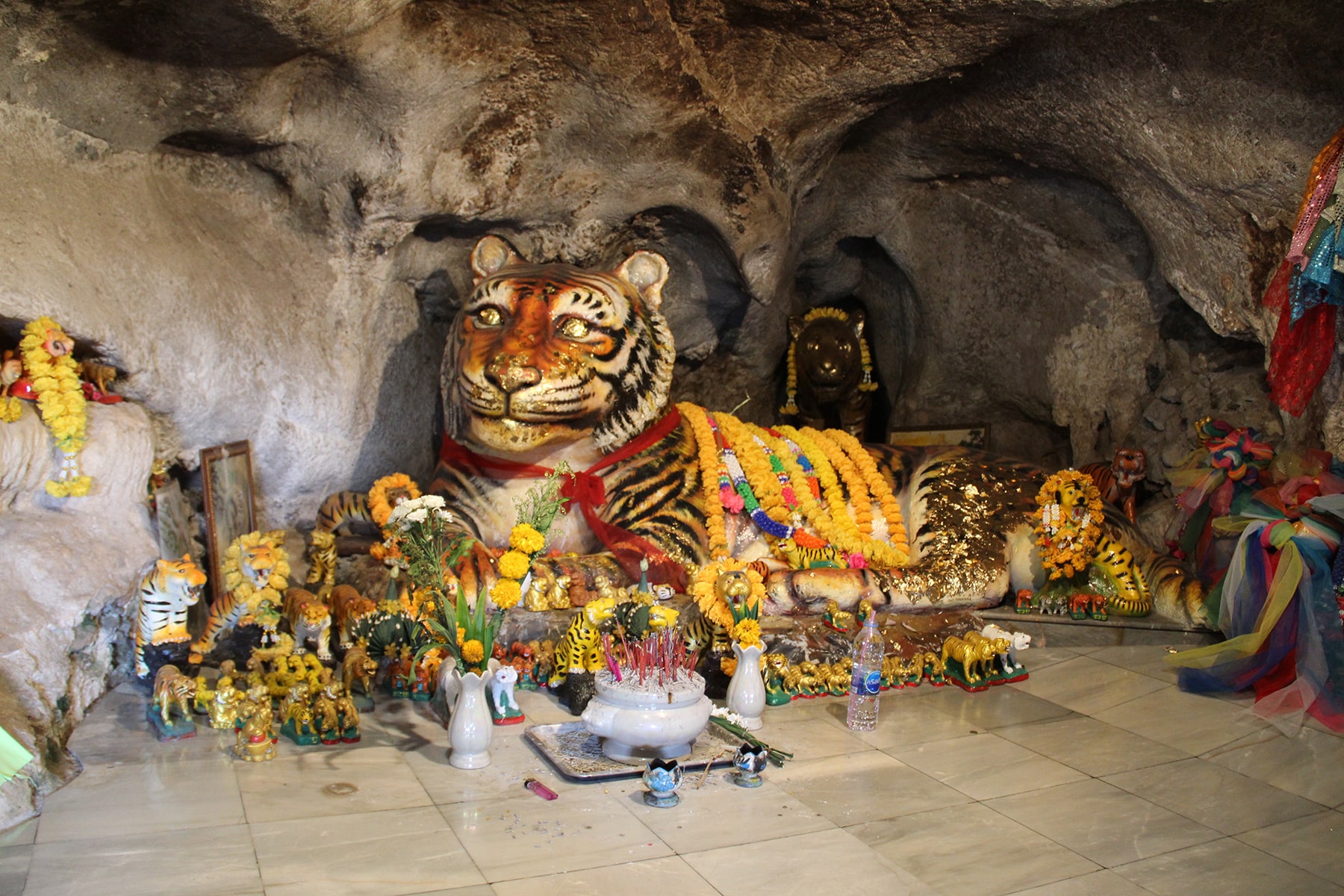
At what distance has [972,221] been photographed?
7.70m

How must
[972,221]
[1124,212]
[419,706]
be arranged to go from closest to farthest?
[419,706] < [1124,212] < [972,221]

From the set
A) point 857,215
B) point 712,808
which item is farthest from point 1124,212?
point 712,808

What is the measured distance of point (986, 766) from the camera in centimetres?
450

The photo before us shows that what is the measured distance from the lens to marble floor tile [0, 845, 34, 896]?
3211 millimetres

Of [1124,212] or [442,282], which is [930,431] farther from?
[442,282]

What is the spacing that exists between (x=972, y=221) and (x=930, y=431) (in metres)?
1.43

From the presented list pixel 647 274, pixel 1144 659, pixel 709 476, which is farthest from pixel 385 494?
pixel 1144 659

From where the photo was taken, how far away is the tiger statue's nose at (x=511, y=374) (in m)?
5.47

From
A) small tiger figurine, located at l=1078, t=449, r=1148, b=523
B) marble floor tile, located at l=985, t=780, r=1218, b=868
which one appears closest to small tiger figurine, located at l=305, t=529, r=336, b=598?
marble floor tile, located at l=985, t=780, r=1218, b=868

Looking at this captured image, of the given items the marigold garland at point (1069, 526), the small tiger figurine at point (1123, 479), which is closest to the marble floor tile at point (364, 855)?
the marigold garland at point (1069, 526)

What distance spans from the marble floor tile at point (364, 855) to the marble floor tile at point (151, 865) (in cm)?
7

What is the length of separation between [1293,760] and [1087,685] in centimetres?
109

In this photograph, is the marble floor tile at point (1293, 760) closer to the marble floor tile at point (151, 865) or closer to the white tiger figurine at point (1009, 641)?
the white tiger figurine at point (1009, 641)

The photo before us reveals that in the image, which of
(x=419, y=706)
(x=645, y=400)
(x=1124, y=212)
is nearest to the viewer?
(x=419, y=706)
